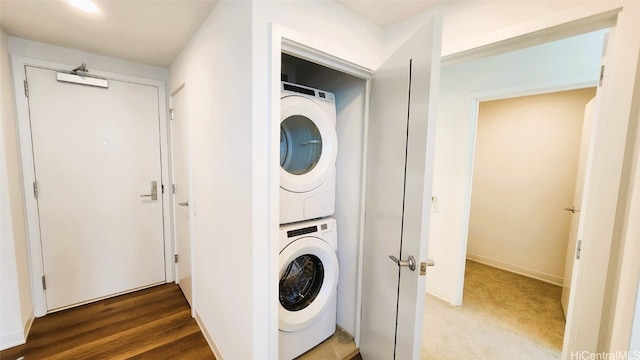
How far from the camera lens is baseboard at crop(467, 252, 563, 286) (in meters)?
2.70

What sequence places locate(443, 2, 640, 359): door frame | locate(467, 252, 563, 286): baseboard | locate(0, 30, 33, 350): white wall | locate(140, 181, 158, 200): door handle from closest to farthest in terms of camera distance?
1. locate(443, 2, 640, 359): door frame
2. locate(0, 30, 33, 350): white wall
3. locate(140, 181, 158, 200): door handle
4. locate(467, 252, 563, 286): baseboard

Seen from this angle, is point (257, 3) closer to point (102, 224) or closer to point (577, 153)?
point (102, 224)

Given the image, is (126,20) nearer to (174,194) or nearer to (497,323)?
(174,194)

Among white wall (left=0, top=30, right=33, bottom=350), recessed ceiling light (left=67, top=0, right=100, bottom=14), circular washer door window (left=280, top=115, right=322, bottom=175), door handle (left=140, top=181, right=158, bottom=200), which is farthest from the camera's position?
door handle (left=140, top=181, right=158, bottom=200)

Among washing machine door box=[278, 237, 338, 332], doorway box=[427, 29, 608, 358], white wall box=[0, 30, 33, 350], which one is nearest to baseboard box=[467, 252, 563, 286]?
doorway box=[427, 29, 608, 358]

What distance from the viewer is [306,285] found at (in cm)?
169

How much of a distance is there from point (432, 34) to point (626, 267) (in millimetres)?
1122

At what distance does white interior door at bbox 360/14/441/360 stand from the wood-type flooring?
124 cm

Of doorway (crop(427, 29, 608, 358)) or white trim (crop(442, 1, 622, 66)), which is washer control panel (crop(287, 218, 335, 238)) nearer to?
white trim (crop(442, 1, 622, 66))

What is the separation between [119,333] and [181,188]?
118 cm

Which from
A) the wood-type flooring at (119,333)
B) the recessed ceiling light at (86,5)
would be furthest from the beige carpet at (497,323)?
the recessed ceiling light at (86,5)

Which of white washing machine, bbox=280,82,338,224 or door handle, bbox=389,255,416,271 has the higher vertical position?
white washing machine, bbox=280,82,338,224

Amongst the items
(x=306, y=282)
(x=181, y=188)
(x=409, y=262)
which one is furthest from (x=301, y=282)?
(x=181, y=188)

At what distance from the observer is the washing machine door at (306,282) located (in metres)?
1.43
